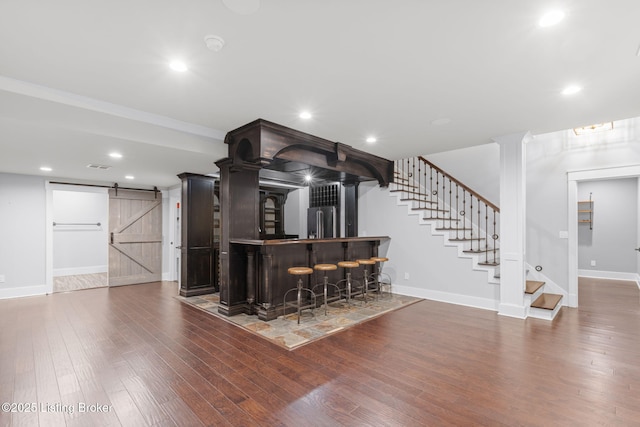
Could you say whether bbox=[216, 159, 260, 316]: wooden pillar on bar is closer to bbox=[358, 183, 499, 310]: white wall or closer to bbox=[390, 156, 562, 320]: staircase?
bbox=[358, 183, 499, 310]: white wall

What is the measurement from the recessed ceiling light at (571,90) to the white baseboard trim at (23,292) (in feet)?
28.8

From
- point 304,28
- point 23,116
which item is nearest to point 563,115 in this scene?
point 304,28

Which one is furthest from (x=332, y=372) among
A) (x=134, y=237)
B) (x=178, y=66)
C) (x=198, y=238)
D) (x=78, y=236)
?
(x=78, y=236)

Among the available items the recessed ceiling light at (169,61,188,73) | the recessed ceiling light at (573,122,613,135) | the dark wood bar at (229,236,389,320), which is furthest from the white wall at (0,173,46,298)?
the recessed ceiling light at (573,122,613,135)

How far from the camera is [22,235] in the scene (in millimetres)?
5715

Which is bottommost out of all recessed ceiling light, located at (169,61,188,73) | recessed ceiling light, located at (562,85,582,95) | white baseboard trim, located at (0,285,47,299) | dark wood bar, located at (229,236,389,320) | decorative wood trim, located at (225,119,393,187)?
white baseboard trim, located at (0,285,47,299)

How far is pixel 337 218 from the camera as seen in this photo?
719 cm

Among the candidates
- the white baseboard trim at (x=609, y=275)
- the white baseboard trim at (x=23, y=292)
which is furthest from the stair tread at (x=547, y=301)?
the white baseboard trim at (x=23, y=292)

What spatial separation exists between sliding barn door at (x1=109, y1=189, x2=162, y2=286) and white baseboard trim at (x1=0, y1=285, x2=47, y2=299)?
112 centimetres

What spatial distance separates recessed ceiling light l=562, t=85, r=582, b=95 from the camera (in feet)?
9.60

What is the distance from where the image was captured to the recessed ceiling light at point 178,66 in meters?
2.45

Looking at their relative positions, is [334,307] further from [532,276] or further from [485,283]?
[532,276]

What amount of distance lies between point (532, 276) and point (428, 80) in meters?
4.25

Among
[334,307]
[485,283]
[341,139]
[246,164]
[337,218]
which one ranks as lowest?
[334,307]
